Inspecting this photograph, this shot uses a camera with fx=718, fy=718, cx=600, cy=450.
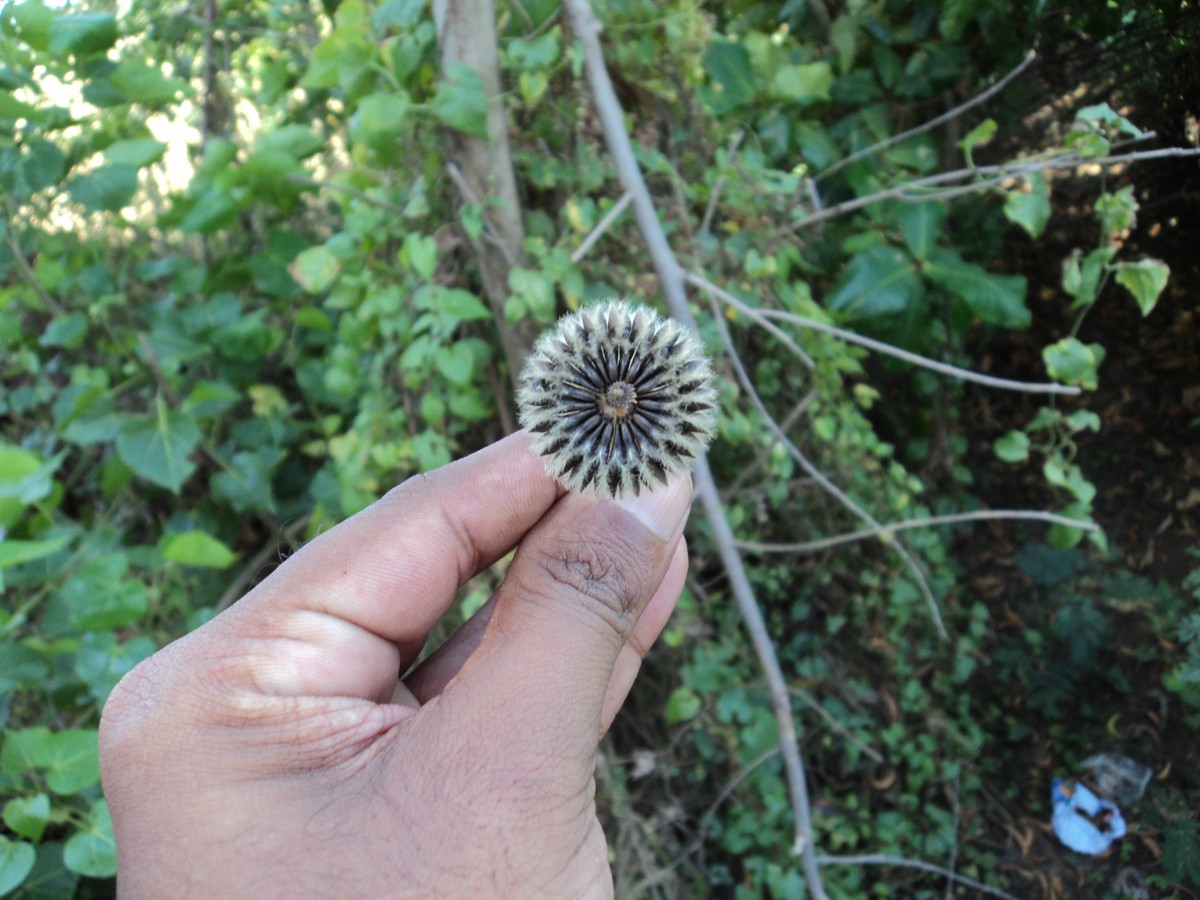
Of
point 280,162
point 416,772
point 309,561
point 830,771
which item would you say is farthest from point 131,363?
point 830,771

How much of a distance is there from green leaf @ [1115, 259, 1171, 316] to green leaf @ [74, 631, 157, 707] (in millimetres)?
3202

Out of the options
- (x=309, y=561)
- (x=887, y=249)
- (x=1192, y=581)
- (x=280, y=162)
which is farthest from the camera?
(x=887, y=249)

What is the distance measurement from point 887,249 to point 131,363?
3.35m

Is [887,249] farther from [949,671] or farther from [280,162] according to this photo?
[280,162]

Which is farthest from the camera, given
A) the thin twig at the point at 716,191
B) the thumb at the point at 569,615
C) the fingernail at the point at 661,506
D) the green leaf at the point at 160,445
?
the green leaf at the point at 160,445

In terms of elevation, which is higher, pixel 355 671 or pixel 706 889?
pixel 355 671

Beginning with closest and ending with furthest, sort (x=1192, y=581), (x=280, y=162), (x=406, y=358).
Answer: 1. (x=1192, y=581)
2. (x=406, y=358)
3. (x=280, y=162)

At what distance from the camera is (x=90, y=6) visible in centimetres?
328

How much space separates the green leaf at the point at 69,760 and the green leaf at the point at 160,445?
999 mm

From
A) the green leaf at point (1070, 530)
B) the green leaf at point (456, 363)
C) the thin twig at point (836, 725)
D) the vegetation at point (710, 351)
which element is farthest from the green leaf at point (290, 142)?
the green leaf at point (1070, 530)

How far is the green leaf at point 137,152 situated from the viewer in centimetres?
272

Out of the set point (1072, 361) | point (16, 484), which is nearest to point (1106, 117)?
point (1072, 361)

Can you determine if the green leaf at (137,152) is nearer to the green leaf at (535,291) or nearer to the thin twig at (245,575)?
the green leaf at (535,291)

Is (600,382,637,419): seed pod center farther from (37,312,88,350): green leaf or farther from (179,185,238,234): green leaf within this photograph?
(37,312,88,350): green leaf
